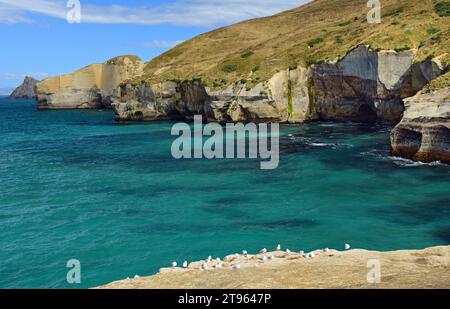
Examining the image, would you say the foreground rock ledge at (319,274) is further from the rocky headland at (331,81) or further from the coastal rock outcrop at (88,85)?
the coastal rock outcrop at (88,85)

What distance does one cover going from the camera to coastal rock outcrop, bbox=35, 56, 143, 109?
473ft

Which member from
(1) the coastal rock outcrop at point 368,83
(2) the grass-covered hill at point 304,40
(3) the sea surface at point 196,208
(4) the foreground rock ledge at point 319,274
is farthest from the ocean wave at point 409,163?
(4) the foreground rock ledge at point 319,274

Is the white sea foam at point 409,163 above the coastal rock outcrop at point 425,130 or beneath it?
beneath

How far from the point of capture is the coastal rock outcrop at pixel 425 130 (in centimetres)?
4150

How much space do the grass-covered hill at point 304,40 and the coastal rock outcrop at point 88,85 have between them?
11754mm

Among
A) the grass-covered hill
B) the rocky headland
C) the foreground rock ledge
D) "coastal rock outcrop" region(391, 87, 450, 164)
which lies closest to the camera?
the foreground rock ledge

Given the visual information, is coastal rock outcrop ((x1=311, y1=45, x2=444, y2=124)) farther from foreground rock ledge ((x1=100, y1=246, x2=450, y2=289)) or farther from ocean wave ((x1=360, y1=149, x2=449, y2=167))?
foreground rock ledge ((x1=100, y1=246, x2=450, y2=289))

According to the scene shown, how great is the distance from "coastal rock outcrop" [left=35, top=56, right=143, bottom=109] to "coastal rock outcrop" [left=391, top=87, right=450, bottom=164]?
106 m

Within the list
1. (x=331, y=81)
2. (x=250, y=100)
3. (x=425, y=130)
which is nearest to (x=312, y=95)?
(x=331, y=81)

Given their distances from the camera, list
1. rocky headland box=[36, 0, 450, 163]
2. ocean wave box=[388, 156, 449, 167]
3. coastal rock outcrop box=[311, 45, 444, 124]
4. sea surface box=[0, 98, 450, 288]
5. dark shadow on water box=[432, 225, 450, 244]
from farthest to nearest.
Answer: coastal rock outcrop box=[311, 45, 444, 124] → rocky headland box=[36, 0, 450, 163] → ocean wave box=[388, 156, 449, 167] → dark shadow on water box=[432, 225, 450, 244] → sea surface box=[0, 98, 450, 288]

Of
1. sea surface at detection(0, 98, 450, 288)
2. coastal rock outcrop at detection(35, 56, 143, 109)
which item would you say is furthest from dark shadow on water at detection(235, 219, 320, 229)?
coastal rock outcrop at detection(35, 56, 143, 109)

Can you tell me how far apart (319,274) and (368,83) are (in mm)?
55906

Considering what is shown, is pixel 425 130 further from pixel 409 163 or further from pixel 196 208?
pixel 196 208
